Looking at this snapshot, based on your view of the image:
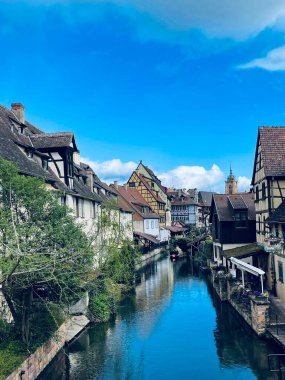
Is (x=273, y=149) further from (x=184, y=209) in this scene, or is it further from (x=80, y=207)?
(x=184, y=209)

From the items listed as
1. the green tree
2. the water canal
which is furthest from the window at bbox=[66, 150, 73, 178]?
the water canal

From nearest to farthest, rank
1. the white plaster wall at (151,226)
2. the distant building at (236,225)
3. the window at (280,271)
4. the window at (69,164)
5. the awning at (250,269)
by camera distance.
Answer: the awning at (250,269) → the window at (280,271) → the window at (69,164) → the distant building at (236,225) → the white plaster wall at (151,226)

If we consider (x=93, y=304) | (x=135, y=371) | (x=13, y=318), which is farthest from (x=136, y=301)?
(x=13, y=318)

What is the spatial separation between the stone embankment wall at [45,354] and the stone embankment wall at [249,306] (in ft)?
29.0

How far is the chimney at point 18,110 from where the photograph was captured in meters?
25.4

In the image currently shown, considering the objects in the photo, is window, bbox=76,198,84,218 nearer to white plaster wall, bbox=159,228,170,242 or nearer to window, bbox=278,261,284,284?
window, bbox=278,261,284,284

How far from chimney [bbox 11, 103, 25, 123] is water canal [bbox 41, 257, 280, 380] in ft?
49.2

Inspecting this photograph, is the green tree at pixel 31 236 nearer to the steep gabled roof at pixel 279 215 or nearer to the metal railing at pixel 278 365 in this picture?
the metal railing at pixel 278 365

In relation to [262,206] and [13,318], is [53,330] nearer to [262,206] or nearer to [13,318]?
[13,318]

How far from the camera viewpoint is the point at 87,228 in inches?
1131

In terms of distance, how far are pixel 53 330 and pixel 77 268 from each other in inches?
113

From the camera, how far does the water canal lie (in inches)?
596

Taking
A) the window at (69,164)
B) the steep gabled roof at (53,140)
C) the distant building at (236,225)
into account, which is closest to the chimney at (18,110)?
the steep gabled roof at (53,140)

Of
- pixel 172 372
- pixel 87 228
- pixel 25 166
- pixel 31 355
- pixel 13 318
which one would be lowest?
pixel 172 372
